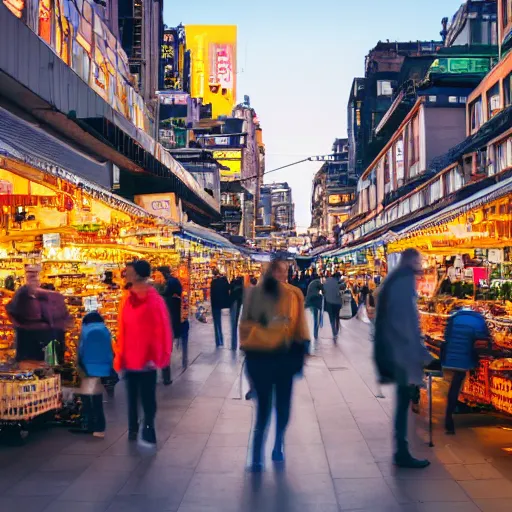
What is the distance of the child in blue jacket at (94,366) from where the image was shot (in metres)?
6.46

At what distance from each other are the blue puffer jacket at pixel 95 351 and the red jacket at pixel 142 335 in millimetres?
449

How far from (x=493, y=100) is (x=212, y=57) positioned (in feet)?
129

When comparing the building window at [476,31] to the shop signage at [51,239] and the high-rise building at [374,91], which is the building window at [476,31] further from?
the shop signage at [51,239]

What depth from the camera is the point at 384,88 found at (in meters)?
65.2

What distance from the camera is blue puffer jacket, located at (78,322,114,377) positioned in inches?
257

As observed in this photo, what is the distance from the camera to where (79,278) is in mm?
11156

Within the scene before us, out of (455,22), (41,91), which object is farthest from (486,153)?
(455,22)

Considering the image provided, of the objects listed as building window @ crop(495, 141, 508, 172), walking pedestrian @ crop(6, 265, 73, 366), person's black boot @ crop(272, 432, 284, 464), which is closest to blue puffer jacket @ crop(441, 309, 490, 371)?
person's black boot @ crop(272, 432, 284, 464)

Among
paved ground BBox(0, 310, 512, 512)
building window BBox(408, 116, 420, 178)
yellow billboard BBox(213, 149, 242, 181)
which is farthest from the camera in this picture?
yellow billboard BBox(213, 149, 242, 181)

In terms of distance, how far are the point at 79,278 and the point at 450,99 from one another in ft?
93.2

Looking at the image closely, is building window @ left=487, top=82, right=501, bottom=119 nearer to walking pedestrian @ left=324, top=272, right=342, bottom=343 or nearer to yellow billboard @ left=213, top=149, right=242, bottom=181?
walking pedestrian @ left=324, top=272, right=342, bottom=343

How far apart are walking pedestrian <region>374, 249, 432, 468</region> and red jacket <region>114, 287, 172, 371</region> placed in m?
2.02

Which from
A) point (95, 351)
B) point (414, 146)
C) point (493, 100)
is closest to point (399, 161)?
point (414, 146)

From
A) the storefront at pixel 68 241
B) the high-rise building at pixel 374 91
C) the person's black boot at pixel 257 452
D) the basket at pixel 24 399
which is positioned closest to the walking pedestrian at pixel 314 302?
the storefront at pixel 68 241
